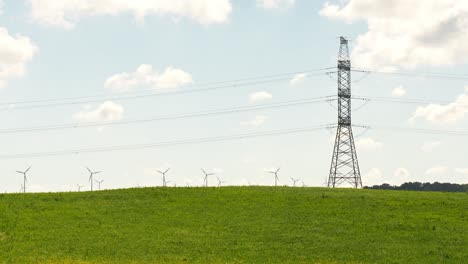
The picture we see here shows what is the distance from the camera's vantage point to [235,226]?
5503cm

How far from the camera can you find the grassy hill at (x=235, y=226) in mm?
47312

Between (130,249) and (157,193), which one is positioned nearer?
(130,249)

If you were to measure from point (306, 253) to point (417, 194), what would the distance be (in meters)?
27.5

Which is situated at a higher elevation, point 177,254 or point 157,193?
point 157,193

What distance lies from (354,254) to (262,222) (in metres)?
10.6

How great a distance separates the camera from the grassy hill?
47.3 meters

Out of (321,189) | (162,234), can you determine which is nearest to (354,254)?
(162,234)

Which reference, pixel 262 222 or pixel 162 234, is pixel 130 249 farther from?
pixel 262 222

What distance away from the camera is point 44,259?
45.4 meters

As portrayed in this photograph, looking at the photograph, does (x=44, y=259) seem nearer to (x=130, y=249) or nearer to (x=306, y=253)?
(x=130, y=249)

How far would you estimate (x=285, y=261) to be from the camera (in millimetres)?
45469

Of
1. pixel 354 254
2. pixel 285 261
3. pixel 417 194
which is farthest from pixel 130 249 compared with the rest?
pixel 417 194

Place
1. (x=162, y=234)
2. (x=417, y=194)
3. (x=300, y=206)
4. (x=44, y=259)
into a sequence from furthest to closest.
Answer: (x=417, y=194), (x=300, y=206), (x=162, y=234), (x=44, y=259)

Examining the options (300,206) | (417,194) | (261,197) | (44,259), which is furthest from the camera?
(417,194)
